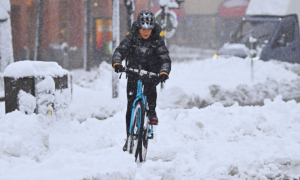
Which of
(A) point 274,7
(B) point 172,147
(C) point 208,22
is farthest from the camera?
(C) point 208,22

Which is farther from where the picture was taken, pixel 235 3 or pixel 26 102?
pixel 235 3

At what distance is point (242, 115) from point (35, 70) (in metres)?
4.10

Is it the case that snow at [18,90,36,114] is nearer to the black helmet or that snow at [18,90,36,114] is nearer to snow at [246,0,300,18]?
the black helmet

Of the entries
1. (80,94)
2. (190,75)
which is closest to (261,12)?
(190,75)

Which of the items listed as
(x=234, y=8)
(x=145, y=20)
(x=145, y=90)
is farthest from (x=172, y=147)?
(x=234, y=8)

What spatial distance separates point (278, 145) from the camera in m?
6.48

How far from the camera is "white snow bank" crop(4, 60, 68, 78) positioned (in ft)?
21.3

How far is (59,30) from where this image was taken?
82.5 feet

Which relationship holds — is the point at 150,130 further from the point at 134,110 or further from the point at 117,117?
the point at 117,117

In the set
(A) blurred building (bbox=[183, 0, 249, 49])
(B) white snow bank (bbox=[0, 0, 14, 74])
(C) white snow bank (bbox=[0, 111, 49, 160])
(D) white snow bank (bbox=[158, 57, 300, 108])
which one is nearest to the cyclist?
(C) white snow bank (bbox=[0, 111, 49, 160])

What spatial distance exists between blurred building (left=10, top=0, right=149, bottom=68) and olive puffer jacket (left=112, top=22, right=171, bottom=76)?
58.1 ft

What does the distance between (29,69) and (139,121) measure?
2231 mm

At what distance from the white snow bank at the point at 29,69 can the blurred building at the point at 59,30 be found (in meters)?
15.9

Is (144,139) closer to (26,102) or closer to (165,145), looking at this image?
(165,145)
